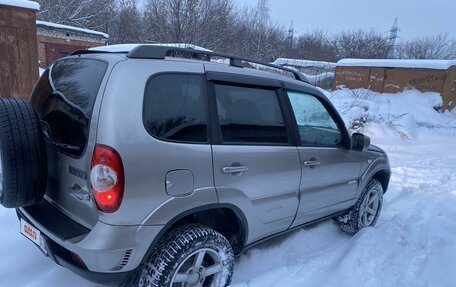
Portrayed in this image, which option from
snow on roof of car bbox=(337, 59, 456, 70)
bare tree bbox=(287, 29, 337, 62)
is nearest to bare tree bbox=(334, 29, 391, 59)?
bare tree bbox=(287, 29, 337, 62)

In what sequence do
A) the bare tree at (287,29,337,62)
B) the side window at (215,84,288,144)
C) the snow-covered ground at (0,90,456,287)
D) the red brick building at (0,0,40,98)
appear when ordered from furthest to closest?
1. the bare tree at (287,29,337,62)
2. the red brick building at (0,0,40,98)
3. the snow-covered ground at (0,90,456,287)
4. the side window at (215,84,288,144)

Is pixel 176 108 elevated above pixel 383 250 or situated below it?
above

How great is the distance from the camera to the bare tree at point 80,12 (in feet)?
84.7

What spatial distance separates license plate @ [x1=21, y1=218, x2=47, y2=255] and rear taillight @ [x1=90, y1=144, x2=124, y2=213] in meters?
0.60

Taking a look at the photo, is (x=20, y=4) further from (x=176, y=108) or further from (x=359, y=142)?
(x=359, y=142)

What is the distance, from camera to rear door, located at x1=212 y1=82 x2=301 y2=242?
7.55 ft

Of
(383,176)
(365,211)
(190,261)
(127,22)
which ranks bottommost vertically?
(365,211)

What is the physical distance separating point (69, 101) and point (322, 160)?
2196 mm

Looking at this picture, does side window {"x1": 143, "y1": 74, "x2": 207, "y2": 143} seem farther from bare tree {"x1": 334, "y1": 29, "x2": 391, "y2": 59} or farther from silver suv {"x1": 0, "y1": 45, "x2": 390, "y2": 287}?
bare tree {"x1": 334, "y1": 29, "x2": 391, "y2": 59}

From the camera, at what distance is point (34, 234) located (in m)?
2.17

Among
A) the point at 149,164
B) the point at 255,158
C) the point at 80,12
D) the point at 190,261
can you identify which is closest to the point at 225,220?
the point at 190,261

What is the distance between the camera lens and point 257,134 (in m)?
2.57

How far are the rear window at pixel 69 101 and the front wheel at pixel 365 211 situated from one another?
3.04 m

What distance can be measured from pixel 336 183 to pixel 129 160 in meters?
2.25
